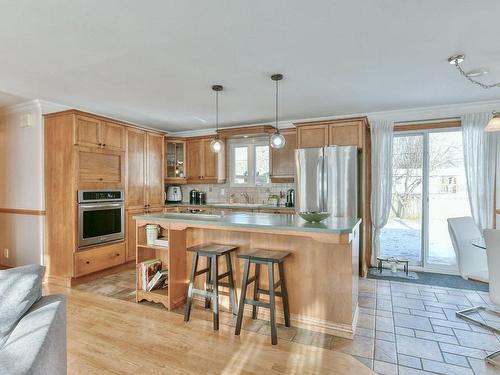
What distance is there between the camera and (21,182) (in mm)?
4270

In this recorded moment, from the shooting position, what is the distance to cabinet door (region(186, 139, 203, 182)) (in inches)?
231

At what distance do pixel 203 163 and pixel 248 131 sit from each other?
120 cm

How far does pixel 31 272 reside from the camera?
1603mm

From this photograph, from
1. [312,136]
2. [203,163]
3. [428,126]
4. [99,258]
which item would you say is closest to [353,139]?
[312,136]

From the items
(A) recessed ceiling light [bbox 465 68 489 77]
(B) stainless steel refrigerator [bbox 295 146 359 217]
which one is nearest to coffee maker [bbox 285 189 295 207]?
(B) stainless steel refrigerator [bbox 295 146 359 217]

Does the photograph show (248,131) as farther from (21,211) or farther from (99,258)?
(21,211)

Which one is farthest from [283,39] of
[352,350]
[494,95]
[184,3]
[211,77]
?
[494,95]

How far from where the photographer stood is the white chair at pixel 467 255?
2.96m

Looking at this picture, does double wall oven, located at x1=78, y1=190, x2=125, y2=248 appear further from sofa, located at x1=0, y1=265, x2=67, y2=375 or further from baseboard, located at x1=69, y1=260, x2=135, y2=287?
sofa, located at x1=0, y1=265, x2=67, y2=375

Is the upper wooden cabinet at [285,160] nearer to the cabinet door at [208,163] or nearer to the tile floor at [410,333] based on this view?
the cabinet door at [208,163]

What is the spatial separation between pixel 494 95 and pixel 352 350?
361cm

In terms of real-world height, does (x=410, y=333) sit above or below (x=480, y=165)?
below

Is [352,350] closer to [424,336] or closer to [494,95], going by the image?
[424,336]

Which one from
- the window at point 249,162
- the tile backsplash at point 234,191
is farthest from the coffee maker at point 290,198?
the window at point 249,162
